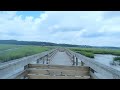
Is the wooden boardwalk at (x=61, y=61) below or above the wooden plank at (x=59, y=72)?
below

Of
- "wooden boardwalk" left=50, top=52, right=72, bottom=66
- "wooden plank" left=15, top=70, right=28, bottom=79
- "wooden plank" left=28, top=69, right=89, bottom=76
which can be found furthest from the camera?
"wooden boardwalk" left=50, top=52, right=72, bottom=66

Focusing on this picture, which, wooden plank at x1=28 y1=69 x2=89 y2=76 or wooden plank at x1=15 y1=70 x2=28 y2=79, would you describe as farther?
wooden plank at x1=28 y1=69 x2=89 y2=76

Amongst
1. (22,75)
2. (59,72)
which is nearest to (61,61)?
(59,72)

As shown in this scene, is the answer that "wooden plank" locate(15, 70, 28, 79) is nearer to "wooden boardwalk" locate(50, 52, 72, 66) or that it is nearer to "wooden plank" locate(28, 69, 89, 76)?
"wooden plank" locate(28, 69, 89, 76)

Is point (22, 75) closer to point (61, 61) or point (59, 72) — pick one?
point (59, 72)

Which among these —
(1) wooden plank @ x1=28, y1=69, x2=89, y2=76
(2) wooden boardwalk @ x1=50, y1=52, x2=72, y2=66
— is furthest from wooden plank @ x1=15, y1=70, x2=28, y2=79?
(2) wooden boardwalk @ x1=50, y1=52, x2=72, y2=66

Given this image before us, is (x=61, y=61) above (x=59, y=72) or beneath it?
beneath

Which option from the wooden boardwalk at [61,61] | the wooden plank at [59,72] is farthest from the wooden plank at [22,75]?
the wooden boardwalk at [61,61]

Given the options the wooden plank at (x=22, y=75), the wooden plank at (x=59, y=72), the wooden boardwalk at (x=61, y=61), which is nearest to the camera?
the wooden plank at (x=22, y=75)

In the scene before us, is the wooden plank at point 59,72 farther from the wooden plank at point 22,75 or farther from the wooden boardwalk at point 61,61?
the wooden boardwalk at point 61,61
